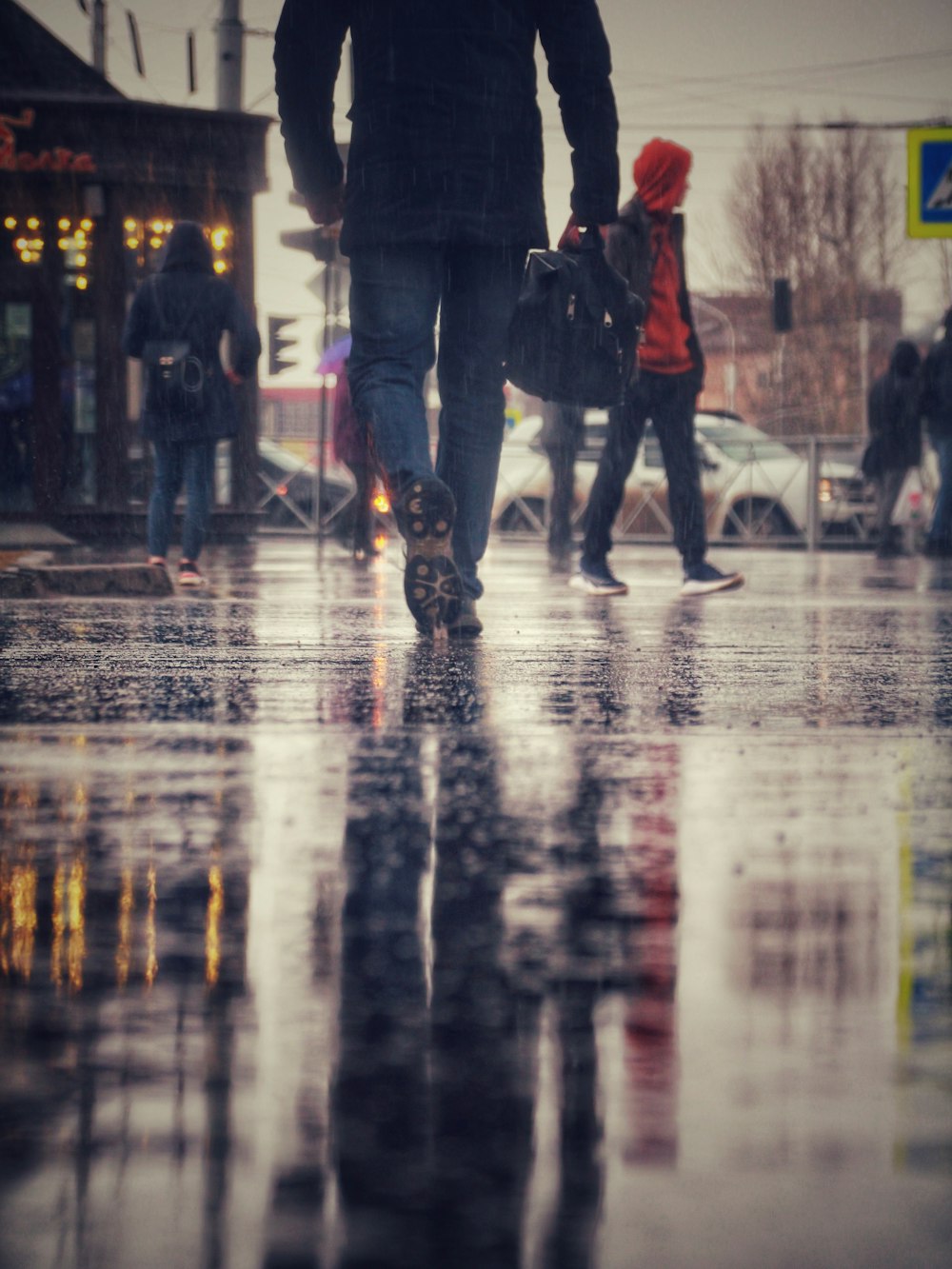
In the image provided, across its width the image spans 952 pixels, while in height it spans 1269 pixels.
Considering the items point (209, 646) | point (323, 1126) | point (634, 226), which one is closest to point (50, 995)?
point (323, 1126)

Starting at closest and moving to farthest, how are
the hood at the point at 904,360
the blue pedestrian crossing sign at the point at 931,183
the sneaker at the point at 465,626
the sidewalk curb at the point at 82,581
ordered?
the sneaker at the point at 465,626 < the sidewalk curb at the point at 82,581 < the blue pedestrian crossing sign at the point at 931,183 < the hood at the point at 904,360

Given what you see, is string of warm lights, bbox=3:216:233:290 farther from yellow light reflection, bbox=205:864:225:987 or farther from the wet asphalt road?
yellow light reflection, bbox=205:864:225:987

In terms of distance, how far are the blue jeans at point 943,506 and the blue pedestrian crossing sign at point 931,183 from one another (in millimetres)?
2558

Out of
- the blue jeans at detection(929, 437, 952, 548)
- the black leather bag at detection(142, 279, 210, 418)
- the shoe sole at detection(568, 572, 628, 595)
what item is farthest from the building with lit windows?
the shoe sole at detection(568, 572, 628, 595)

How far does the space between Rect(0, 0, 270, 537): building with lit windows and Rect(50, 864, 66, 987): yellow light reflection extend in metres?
17.5

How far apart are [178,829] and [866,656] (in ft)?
10.2

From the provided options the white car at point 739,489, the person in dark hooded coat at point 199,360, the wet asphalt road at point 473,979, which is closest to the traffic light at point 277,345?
the white car at point 739,489

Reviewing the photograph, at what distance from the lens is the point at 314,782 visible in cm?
323

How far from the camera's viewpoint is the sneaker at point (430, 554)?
5574 millimetres

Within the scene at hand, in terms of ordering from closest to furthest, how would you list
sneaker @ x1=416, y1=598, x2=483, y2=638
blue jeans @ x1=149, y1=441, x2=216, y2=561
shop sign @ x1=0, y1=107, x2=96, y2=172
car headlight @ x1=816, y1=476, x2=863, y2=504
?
sneaker @ x1=416, y1=598, x2=483, y2=638 → blue jeans @ x1=149, y1=441, x2=216, y2=561 → shop sign @ x1=0, y1=107, x2=96, y2=172 → car headlight @ x1=816, y1=476, x2=863, y2=504

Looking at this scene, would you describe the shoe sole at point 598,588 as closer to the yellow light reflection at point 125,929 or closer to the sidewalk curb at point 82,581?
the sidewalk curb at point 82,581

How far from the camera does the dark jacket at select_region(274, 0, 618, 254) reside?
5.99 meters

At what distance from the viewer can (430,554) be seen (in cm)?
564

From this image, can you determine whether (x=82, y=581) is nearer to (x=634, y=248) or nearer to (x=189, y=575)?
(x=189, y=575)
